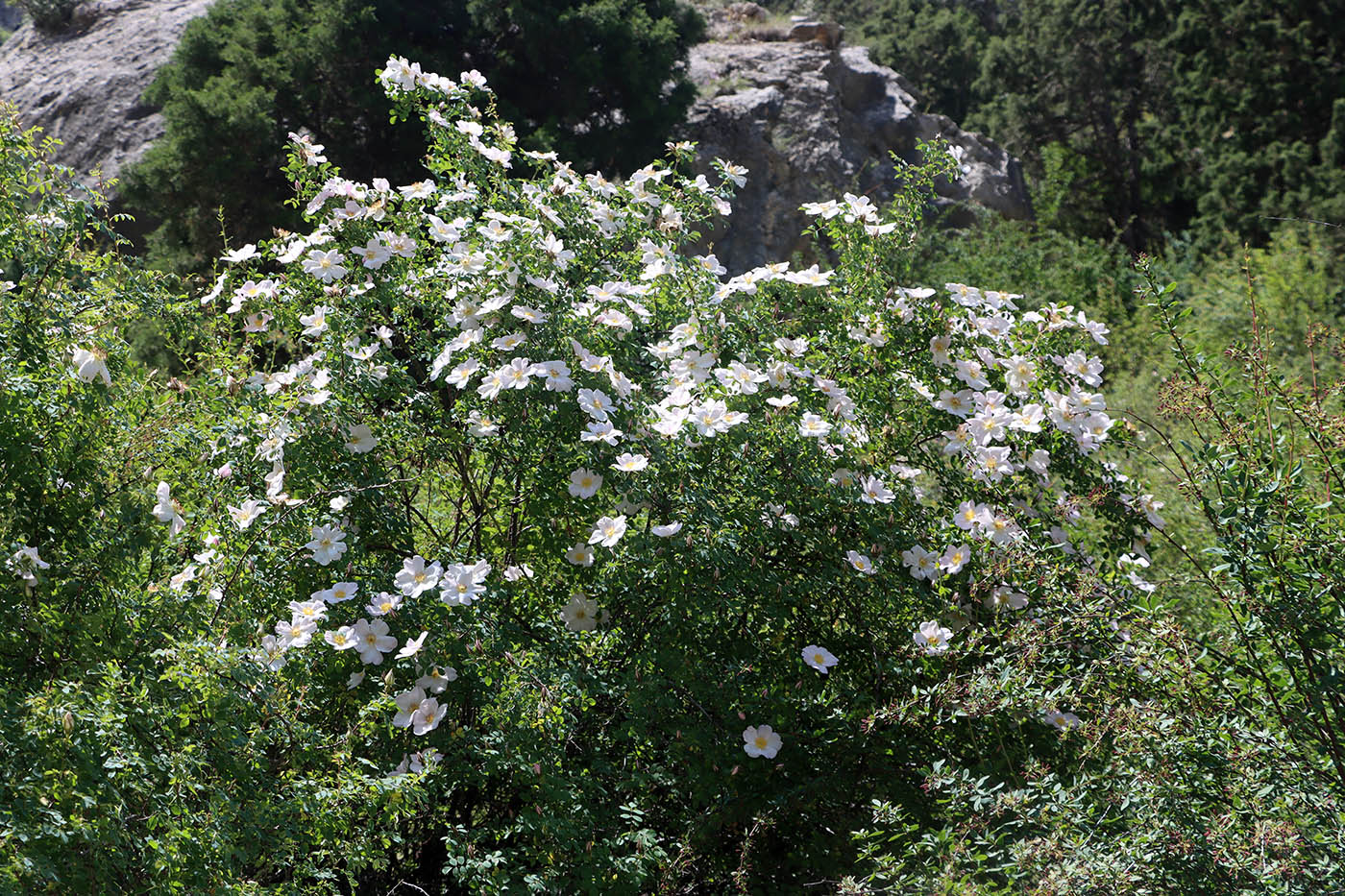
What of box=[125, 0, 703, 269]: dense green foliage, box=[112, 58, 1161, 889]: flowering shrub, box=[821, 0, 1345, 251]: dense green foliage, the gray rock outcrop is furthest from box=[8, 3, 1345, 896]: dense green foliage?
box=[821, 0, 1345, 251]: dense green foliage

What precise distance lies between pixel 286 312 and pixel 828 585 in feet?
4.65

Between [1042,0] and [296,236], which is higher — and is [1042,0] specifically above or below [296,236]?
below

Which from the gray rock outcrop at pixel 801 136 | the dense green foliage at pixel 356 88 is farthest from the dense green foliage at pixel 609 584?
the gray rock outcrop at pixel 801 136

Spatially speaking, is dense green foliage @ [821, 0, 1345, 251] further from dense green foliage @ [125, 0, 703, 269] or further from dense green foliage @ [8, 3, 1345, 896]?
dense green foliage @ [8, 3, 1345, 896]

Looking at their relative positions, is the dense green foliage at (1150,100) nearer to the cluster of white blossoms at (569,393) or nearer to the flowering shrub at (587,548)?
the cluster of white blossoms at (569,393)

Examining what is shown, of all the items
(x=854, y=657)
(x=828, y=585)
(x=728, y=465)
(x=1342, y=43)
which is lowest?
(x=1342, y=43)

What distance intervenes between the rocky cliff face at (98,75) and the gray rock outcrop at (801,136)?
17.1 ft

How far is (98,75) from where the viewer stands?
10719 mm

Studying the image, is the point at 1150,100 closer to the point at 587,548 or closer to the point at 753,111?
the point at 753,111

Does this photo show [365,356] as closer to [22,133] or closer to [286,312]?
[286,312]

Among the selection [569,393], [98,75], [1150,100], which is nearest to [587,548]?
[569,393]

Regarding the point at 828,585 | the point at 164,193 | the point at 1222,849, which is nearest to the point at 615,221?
the point at 828,585

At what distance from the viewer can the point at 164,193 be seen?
8.81m

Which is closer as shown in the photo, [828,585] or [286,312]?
[828,585]
